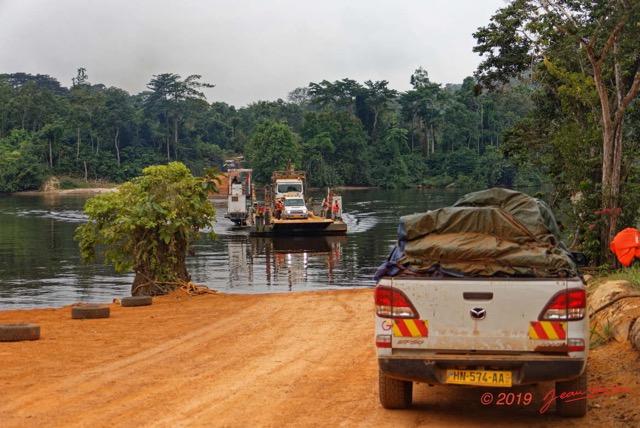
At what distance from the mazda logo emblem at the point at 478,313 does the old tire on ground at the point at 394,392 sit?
1113mm

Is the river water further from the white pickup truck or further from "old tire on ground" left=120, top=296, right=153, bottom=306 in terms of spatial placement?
the white pickup truck

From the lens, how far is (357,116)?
13662 cm

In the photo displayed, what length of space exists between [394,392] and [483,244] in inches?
64.4

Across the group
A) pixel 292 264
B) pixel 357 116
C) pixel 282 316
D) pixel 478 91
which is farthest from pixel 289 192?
pixel 357 116

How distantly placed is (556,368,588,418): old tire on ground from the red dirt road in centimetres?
9

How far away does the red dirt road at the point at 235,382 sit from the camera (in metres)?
7.48

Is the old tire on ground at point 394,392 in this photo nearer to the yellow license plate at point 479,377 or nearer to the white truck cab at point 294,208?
the yellow license plate at point 479,377

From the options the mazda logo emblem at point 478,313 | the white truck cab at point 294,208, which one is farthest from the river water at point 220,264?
the mazda logo emblem at point 478,313

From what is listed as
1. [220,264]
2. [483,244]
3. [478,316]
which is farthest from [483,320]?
[220,264]

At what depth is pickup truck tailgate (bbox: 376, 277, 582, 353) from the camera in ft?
22.5

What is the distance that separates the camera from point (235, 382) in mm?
9039

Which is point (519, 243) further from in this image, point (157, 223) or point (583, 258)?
point (157, 223)

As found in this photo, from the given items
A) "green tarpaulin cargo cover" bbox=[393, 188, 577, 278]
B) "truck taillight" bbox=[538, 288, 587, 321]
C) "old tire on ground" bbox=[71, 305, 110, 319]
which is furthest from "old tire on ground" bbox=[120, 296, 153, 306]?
"truck taillight" bbox=[538, 288, 587, 321]

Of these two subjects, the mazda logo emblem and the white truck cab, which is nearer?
the mazda logo emblem
